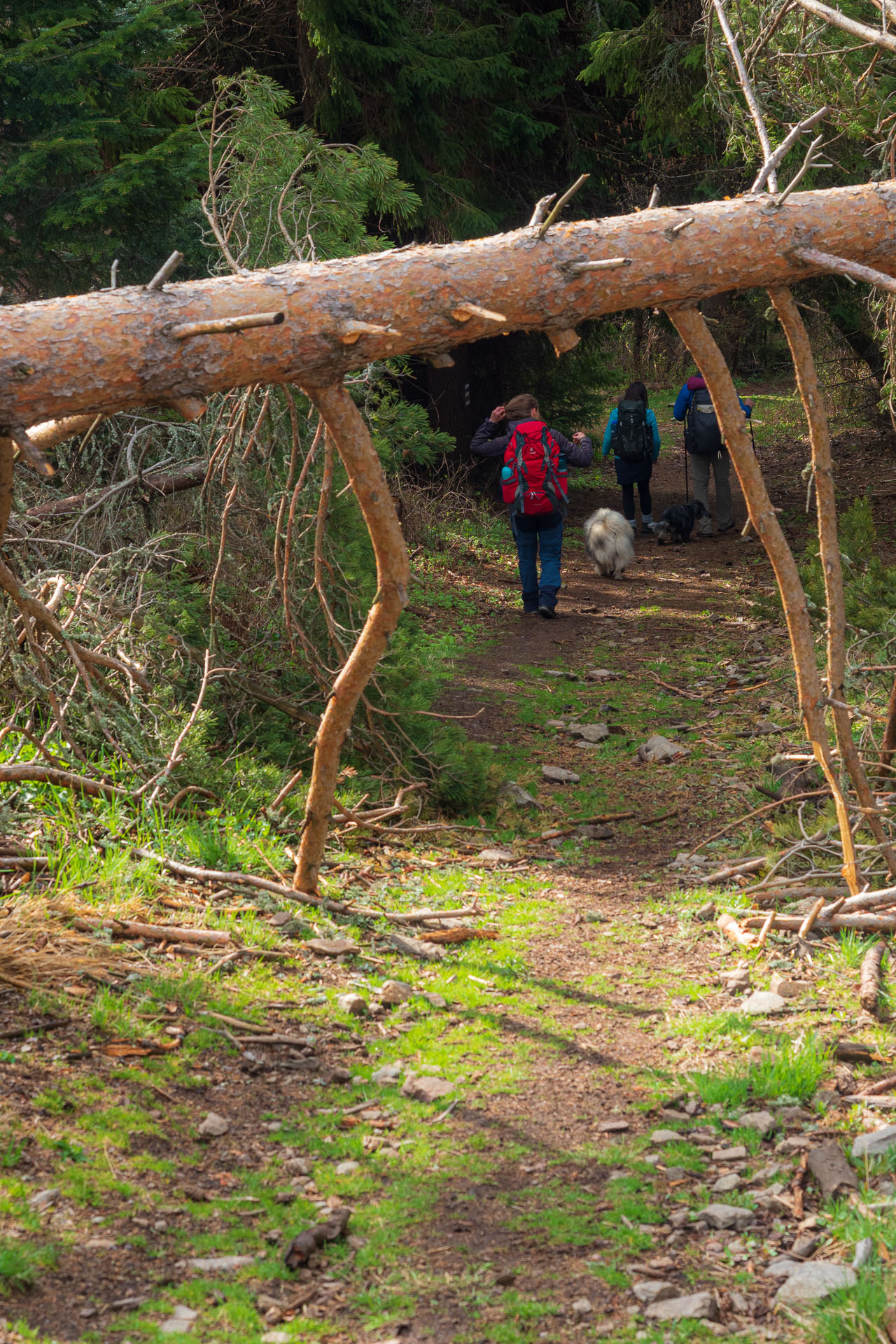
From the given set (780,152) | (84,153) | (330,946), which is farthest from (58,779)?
(84,153)

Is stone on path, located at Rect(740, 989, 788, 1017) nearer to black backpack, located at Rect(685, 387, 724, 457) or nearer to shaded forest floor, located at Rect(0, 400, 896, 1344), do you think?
shaded forest floor, located at Rect(0, 400, 896, 1344)

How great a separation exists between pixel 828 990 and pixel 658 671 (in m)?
5.65

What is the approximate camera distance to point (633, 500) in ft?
48.6

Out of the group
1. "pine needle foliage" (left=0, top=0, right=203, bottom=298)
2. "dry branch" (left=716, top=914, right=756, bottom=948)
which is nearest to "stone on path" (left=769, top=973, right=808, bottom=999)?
"dry branch" (left=716, top=914, right=756, bottom=948)

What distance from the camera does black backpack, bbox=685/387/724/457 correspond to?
13.5 m

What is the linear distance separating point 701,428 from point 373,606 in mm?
10009

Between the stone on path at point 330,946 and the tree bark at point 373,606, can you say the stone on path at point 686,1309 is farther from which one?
the tree bark at point 373,606

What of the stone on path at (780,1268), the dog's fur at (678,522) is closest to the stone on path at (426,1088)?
the stone on path at (780,1268)

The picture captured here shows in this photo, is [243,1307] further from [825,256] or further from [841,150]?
[841,150]

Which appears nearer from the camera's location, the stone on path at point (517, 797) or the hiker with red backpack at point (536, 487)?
the stone on path at point (517, 797)

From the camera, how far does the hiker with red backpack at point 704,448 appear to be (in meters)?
13.5

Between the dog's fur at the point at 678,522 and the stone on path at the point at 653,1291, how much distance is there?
12241mm

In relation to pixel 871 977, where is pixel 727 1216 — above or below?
below

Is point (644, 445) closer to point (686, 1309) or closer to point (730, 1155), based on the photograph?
point (730, 1155)
